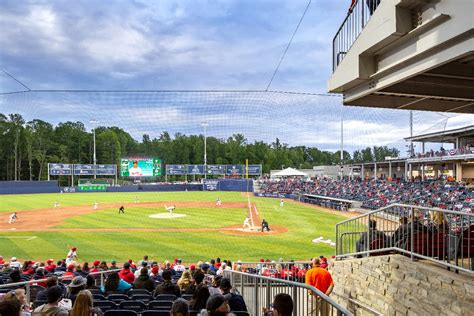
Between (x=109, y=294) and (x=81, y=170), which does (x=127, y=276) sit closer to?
(x=109, y=294)

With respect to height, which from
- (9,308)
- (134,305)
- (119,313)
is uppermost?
(9,308)

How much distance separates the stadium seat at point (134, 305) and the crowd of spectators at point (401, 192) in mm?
23183

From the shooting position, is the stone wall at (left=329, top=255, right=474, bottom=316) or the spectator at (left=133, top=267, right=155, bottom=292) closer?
the stone wall at (left=329, top=255, right=474, bottom=316)

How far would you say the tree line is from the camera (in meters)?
97.5

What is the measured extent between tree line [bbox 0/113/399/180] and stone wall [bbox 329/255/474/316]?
8949 centimetres

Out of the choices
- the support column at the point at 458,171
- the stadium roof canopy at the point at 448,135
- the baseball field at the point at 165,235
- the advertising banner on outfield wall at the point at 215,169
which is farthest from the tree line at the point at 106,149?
the baseball field at the point at 165,235

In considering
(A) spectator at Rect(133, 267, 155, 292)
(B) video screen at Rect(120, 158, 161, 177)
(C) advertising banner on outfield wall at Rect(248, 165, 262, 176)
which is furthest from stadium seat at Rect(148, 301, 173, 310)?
(C) advertising banner on outfield wall at Rect(248, 165, 262, 176)

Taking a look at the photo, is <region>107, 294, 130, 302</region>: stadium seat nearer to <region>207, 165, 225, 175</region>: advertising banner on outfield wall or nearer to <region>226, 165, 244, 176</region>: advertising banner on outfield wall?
<region>226, 165, 244, 176</region>: advertising banner on outfield wall

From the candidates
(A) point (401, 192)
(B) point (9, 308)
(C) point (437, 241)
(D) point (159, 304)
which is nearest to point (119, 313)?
(D) point (159, 304)

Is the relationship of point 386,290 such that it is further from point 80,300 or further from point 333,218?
point 333,218

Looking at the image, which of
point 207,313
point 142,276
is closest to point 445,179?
point 142,276

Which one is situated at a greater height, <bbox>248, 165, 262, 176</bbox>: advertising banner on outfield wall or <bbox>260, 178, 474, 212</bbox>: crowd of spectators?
<bbox>248, 165, 262, 176</bbox>: advertising banner on outfield wall

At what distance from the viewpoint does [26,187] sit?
68.2m

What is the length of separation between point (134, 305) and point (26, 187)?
74.3 meters
